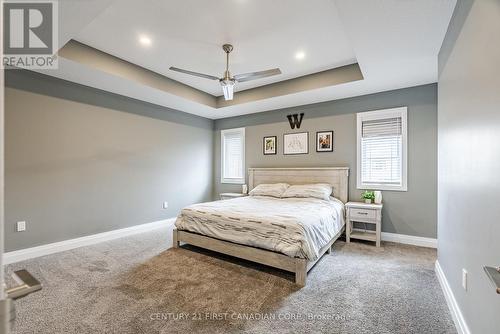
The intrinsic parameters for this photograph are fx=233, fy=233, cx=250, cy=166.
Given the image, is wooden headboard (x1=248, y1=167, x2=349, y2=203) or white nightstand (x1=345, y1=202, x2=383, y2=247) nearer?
white nightstand (x1=345, y1=202, x2=383, y2=247)

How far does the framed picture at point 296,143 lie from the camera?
484 cm

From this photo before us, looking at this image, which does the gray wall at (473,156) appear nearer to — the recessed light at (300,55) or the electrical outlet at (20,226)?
the recessed light at (300,55)

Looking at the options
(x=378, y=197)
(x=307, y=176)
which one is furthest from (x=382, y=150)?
(x=307, y=176)

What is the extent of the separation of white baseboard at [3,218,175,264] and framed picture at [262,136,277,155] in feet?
9.23

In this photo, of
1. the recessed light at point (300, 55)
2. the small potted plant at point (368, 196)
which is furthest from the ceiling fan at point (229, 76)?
the small potted plant at point (368, 196)

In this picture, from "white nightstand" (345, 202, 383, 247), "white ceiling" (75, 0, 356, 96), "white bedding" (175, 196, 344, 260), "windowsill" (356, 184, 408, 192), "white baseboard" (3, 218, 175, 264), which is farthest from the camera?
"windowsill" (356, 184, 408, 192)

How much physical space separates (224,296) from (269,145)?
359cm

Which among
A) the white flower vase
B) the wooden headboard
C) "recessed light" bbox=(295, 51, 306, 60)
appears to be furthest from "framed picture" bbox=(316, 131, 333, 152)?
"recessed light" bbox=(295, 51, 306, 60)

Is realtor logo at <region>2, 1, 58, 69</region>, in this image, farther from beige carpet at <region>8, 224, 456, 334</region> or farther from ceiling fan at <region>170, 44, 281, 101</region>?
beige carpet at <region>8, 224, 456, 334</region>

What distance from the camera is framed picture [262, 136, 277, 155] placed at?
5246mm

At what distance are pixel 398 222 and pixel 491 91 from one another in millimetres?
3110

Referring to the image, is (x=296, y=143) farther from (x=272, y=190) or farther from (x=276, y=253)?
(x=276, y=253)

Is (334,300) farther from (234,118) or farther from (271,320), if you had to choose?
→ (234,118)

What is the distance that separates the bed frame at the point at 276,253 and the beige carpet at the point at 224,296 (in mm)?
155
